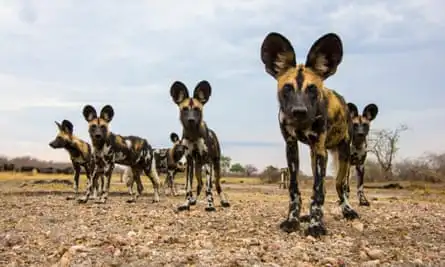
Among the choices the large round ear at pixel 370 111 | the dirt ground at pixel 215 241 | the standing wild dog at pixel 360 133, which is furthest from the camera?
the large round ear at pixel 370 111

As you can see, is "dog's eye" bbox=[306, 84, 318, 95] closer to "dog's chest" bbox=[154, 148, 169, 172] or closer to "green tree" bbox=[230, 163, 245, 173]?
"dog's chest" bbox=[154, 148, 169, 172]

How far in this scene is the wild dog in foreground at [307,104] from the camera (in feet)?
29.9

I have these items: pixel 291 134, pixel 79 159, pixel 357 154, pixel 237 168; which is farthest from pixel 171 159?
pixel 237 168

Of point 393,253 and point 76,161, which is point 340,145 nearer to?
point 393,253

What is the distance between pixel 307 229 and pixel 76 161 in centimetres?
1564

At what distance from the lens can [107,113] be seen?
62.4 feet

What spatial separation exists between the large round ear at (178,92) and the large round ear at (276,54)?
537cm

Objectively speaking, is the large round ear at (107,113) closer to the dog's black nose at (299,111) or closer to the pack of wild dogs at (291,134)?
the pack of wild dogs at (291,134)

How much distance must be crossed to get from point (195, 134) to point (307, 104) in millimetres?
6535

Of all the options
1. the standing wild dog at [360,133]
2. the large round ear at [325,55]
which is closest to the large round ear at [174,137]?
the standing wild dog at [360,133]

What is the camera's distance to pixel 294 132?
9.74 m

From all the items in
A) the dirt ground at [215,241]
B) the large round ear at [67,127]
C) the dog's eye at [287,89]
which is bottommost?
the dirt ground at [215,241]

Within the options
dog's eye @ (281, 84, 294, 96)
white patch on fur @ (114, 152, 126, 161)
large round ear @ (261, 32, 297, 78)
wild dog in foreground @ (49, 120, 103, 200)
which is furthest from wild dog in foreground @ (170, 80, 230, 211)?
wild dog in foreground @ (49, 120, 103, 200)

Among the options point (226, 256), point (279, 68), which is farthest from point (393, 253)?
point (279, 68)
